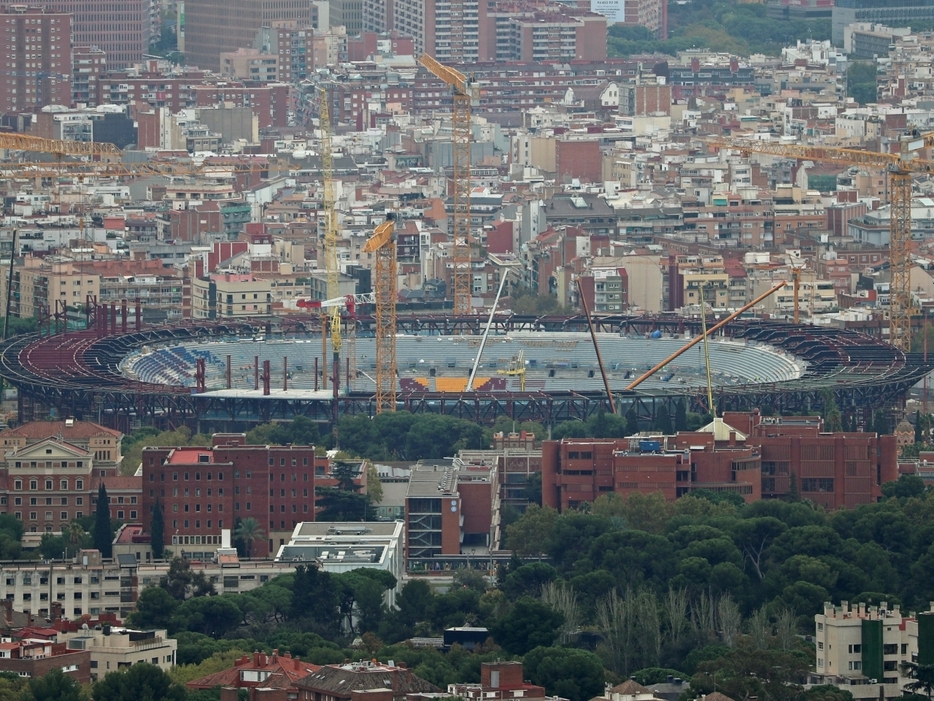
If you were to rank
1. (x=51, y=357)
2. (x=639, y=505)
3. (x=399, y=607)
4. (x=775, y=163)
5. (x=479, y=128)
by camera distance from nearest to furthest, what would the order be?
(x=399, y=607)
(x=639, y=505)
(x=51, y=357)
(x=775, y=163)
(x=479, y=128)

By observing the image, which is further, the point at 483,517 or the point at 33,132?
the point at 33,132

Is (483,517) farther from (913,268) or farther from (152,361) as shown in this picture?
(913,268)

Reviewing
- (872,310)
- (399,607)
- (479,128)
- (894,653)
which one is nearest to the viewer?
(894,653)

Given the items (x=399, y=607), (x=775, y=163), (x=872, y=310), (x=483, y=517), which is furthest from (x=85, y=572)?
(x=775, y=163)

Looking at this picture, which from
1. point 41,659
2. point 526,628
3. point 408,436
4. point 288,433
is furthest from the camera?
point 288,433

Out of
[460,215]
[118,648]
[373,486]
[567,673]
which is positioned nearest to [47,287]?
[460,215]

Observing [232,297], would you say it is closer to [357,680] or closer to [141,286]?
[141,286]
